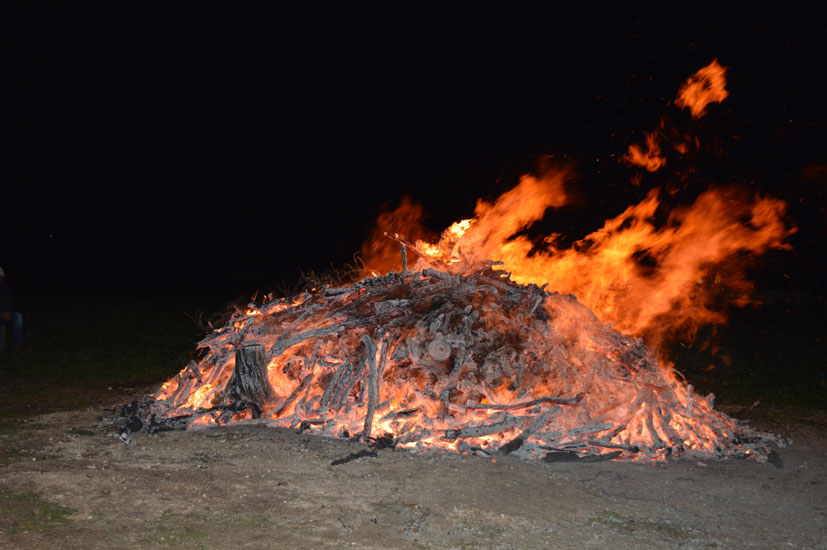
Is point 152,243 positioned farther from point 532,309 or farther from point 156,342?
point 532,309

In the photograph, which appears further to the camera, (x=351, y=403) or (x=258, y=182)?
(x=258, y=182)

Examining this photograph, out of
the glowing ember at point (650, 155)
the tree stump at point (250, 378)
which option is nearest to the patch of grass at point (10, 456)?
the tree stump at point (250, 378)

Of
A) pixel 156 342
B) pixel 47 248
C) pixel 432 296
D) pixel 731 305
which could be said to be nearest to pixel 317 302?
pixel 432 296

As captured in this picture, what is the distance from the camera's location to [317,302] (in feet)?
27.3

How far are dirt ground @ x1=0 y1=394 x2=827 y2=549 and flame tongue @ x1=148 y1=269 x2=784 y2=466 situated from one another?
40 centimetres

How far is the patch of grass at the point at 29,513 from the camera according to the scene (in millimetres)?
4500

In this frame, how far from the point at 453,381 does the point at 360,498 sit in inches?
87.3

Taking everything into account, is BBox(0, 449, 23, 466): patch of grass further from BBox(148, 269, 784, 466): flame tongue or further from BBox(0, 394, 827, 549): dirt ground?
BBox(148, 269, 784, 466): flame tongue

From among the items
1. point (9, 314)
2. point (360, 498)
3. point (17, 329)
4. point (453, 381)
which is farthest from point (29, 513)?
point (17, 329)

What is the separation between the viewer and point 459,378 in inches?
286

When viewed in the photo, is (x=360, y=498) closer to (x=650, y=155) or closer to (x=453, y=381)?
(x=453, y=381)

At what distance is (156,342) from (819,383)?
11491 mm

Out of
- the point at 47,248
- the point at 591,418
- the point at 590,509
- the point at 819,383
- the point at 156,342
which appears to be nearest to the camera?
the point at 590,509

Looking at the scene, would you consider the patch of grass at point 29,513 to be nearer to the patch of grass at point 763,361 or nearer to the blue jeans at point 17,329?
the patch of grass at point 763,361
